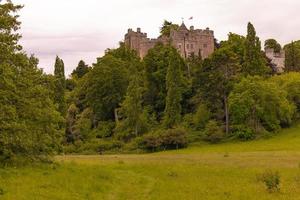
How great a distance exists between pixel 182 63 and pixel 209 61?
52.5 ft

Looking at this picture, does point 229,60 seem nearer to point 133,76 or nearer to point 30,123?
point 133,76

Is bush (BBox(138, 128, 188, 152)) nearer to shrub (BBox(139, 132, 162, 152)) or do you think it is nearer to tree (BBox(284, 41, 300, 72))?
shrub (BBox(139, 132, 162, 152))

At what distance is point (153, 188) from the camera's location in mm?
29656

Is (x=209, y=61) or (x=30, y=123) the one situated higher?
(x=209, y=61)

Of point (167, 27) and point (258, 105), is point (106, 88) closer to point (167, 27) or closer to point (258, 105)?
point (258, 105)

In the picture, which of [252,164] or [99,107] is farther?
[99,107]

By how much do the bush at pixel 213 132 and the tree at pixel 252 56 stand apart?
47.0 feet

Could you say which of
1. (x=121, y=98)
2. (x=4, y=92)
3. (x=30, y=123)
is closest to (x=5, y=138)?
(x=4, y=92)

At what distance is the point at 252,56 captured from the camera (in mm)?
92375

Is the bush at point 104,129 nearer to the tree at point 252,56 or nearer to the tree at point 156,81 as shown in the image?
the tree at point 156,81

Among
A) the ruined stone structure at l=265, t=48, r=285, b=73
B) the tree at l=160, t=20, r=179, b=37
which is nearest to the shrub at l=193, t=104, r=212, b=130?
the tree at l=160, t=20, r=179, b=37

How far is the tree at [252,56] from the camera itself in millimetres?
91438

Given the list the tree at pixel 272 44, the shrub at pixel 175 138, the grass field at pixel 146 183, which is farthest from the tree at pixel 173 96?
the tree at pixel 272 44

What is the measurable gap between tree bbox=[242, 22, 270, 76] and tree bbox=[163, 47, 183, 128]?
42.7 feet
